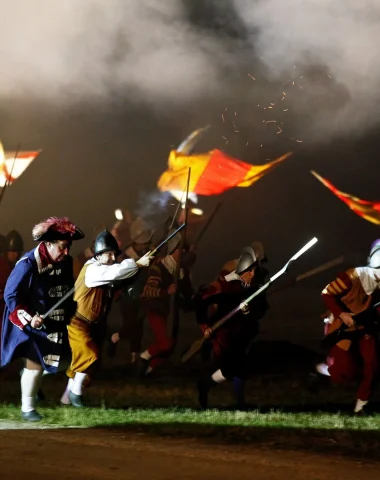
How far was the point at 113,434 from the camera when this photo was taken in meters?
5.09

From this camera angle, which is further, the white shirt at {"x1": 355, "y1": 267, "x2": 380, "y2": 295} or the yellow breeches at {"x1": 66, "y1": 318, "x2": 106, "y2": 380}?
the white shirt at {"x1": 355, "y1": 267, "x2": 380, "y2": 295}

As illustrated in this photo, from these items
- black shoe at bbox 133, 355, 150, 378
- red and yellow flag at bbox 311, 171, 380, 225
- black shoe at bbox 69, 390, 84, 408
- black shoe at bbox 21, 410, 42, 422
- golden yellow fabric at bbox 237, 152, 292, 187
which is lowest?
black shoe at bbox 21, 410, 42, 422

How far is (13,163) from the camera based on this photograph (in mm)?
9883

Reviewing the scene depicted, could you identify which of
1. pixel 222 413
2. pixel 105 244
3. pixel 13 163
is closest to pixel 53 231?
pixel 105 244

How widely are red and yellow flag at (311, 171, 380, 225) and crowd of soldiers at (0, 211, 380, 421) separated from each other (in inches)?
109

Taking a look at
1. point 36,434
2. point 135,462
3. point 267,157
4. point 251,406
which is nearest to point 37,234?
point 36,434

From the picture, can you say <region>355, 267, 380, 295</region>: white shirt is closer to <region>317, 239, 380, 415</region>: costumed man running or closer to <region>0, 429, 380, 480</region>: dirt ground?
<region>317, 239, 380, 415</region>: costumed man running

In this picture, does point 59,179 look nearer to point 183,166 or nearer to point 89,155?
point 89,155

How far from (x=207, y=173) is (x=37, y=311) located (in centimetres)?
539

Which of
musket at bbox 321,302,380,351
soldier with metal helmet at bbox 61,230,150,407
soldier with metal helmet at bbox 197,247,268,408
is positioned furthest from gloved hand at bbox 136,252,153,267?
musket at bbox 321,302,380,351

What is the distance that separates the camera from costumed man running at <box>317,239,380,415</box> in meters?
6.62

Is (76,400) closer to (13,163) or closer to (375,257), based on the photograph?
(375,257)

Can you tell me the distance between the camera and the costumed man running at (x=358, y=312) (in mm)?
6621

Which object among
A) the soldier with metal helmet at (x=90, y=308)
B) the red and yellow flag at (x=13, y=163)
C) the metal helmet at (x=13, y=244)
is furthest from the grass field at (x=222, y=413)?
the red and yellow flag at (x=13, y=163)
